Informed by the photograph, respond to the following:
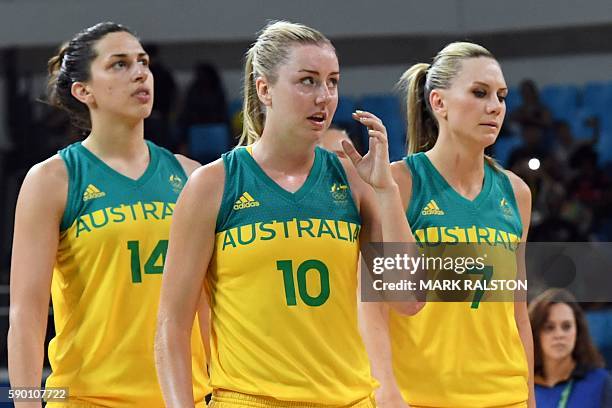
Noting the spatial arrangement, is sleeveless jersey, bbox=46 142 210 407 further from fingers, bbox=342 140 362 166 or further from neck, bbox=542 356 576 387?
neck, bbox=542 356 576 387

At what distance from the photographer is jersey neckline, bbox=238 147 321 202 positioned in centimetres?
229

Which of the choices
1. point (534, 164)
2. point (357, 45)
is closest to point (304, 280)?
point (534, 164)

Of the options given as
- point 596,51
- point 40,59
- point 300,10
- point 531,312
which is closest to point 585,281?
point 531,312

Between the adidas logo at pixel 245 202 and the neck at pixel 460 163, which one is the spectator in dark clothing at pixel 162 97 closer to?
the neck at pixel 460 163

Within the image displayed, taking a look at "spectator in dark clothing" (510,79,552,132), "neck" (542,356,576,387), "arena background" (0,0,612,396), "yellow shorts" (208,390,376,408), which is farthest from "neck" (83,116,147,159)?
"spectator in dark clothing" (510,79,552,132)

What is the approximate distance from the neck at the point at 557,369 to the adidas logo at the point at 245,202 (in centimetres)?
174

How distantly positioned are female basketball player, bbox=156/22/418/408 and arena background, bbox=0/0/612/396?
4.47 meters

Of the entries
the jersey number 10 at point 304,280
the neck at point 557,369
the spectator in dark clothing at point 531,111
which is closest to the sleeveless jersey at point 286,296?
the jersey number 10 at point 304,280

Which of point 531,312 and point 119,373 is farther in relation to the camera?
point 531,312

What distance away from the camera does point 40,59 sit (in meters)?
7.34

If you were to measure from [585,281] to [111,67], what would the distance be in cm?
305

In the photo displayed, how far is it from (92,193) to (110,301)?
0.93 feet

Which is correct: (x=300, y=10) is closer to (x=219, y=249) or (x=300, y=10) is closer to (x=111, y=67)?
(x=111, y=67)

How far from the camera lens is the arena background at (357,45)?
7023 millimetres
